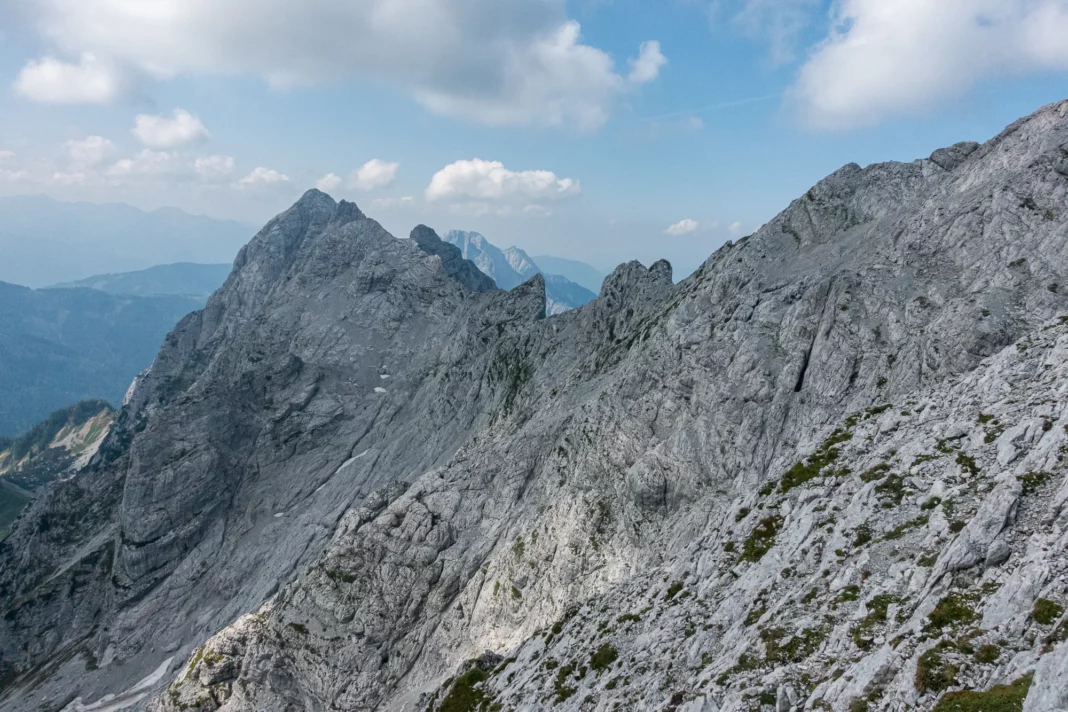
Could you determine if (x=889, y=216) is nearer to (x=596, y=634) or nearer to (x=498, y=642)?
(x=596, y=634)

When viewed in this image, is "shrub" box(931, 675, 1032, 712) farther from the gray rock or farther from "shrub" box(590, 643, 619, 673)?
"shrub" box(590, 643, 619, 673)

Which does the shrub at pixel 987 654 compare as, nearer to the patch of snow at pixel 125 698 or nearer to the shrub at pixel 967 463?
the shrub at pixel 967 463

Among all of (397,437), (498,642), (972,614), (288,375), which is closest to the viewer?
(972,614)

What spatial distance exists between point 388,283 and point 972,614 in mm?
176827

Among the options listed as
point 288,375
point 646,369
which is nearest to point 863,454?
point 646,369

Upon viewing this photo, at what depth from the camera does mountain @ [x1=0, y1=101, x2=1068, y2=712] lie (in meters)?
20.6

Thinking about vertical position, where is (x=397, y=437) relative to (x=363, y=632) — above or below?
above

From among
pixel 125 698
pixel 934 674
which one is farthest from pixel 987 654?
pixel 125 698

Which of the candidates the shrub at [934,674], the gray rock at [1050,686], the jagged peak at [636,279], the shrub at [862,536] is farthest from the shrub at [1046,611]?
the jagged peak at [636,279]

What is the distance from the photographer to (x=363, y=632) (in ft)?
221

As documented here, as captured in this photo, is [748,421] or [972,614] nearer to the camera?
[972,614]

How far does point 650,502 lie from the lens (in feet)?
187

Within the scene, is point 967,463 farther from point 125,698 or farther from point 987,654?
point 125,698

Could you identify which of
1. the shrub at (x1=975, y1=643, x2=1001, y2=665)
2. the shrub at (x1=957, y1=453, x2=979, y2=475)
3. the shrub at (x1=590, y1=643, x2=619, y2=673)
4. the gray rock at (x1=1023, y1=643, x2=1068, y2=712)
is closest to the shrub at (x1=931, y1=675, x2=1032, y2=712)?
the gray rock at (x1=1023, y1=643, x2=1068, y2=712)
